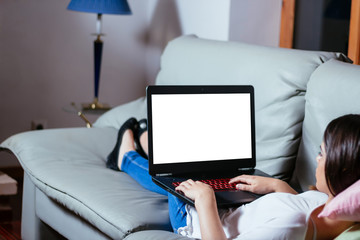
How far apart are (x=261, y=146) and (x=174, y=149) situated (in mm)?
347

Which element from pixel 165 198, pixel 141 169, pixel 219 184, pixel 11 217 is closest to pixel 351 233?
pixel 219 184

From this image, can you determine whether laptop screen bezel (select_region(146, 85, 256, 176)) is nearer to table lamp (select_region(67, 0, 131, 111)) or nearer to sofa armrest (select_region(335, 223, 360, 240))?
sofa armrest (select_region(335, 223, 360, 240))

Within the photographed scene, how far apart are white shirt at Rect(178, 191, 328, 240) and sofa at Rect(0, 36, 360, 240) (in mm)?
120

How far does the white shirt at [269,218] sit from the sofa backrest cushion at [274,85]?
407 millimetres

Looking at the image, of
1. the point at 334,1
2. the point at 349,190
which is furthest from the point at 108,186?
the point at 334,1

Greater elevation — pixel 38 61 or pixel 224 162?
pixel 38 61

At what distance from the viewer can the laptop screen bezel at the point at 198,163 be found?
1.57 meters

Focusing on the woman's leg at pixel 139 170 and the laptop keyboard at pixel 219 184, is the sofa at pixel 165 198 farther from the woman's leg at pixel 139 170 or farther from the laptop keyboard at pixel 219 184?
the laptop keyboard at pixel 219 184

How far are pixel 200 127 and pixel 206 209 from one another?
442 millimetres

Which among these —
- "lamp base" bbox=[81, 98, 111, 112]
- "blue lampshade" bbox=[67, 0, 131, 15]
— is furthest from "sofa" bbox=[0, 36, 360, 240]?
"blue lampshade" bbox=[67, 0, 131, 15]

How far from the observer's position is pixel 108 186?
67.8 inches

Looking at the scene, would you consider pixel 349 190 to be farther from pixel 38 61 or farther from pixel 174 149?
pixel 38 61

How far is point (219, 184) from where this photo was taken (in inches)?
59.5

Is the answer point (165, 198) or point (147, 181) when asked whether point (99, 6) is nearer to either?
point (147, 181)
